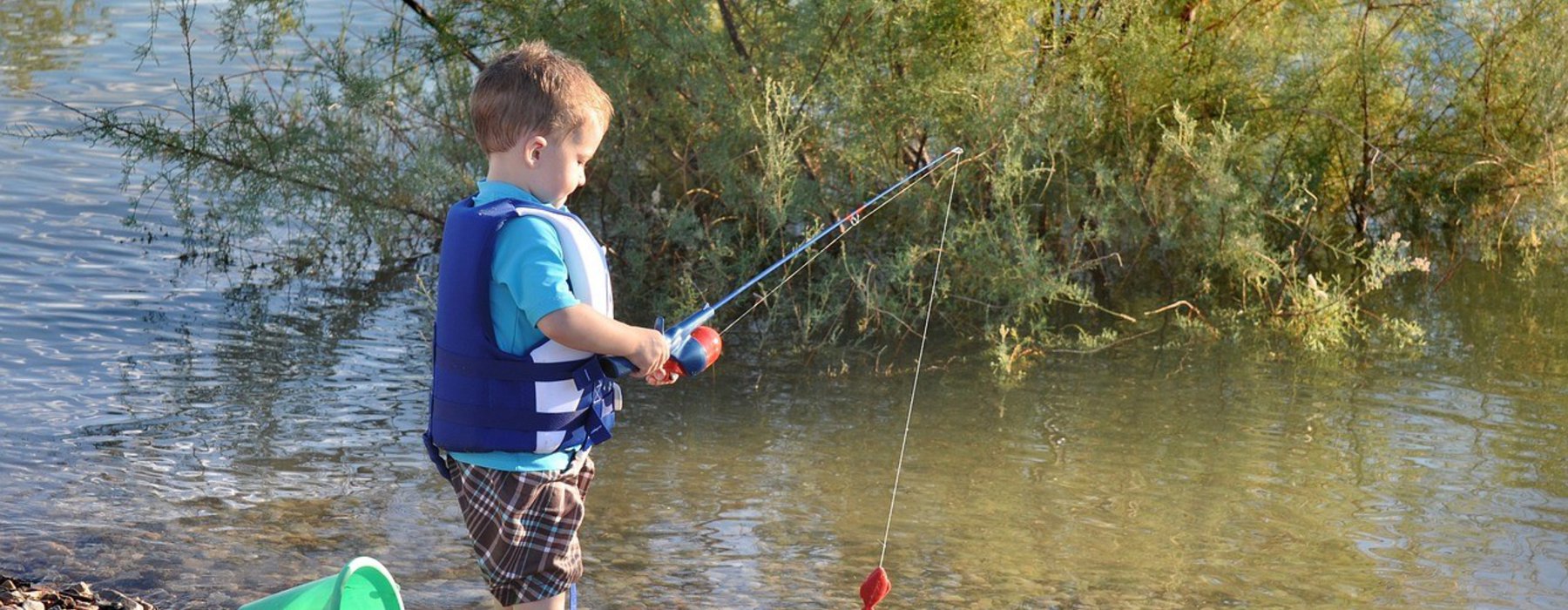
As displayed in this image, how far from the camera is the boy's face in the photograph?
304cm

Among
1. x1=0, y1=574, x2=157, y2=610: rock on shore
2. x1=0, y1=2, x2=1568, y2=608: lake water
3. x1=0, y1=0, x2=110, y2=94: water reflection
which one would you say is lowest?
x1=0, y1=574, x2=157, y2=610: rock on shore

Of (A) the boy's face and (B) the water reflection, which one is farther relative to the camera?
(B) the water reflection

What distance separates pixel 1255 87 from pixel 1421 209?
1.22 m

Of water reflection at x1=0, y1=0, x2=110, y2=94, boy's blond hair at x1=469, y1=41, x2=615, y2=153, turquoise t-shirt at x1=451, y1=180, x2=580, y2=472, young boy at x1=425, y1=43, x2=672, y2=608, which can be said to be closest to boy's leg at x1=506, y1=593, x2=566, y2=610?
young boy at x1=425, y1=43, x2=672, y2=608

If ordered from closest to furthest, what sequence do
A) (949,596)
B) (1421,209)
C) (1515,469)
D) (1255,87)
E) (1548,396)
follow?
(949,596) → (1515,469) → (1548,396) → (1255,87) → (1421,209)

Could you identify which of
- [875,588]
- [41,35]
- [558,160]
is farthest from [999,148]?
[41,35]

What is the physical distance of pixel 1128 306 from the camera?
7.43 m

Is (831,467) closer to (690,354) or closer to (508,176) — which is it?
(690,354)

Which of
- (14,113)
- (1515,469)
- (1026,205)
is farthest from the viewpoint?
(14,113)

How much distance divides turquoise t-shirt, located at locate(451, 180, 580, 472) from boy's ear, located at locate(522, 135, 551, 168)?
6cm

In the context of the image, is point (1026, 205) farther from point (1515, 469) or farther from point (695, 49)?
point (1515, 469)

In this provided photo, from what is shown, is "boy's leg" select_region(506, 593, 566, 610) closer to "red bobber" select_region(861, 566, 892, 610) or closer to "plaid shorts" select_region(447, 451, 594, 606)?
"plaid shorts" select_region(447, 451, 594, 606)

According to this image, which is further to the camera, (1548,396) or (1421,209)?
(1421,209)

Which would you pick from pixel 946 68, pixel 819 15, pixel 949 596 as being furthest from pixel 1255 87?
pixel 949 596
